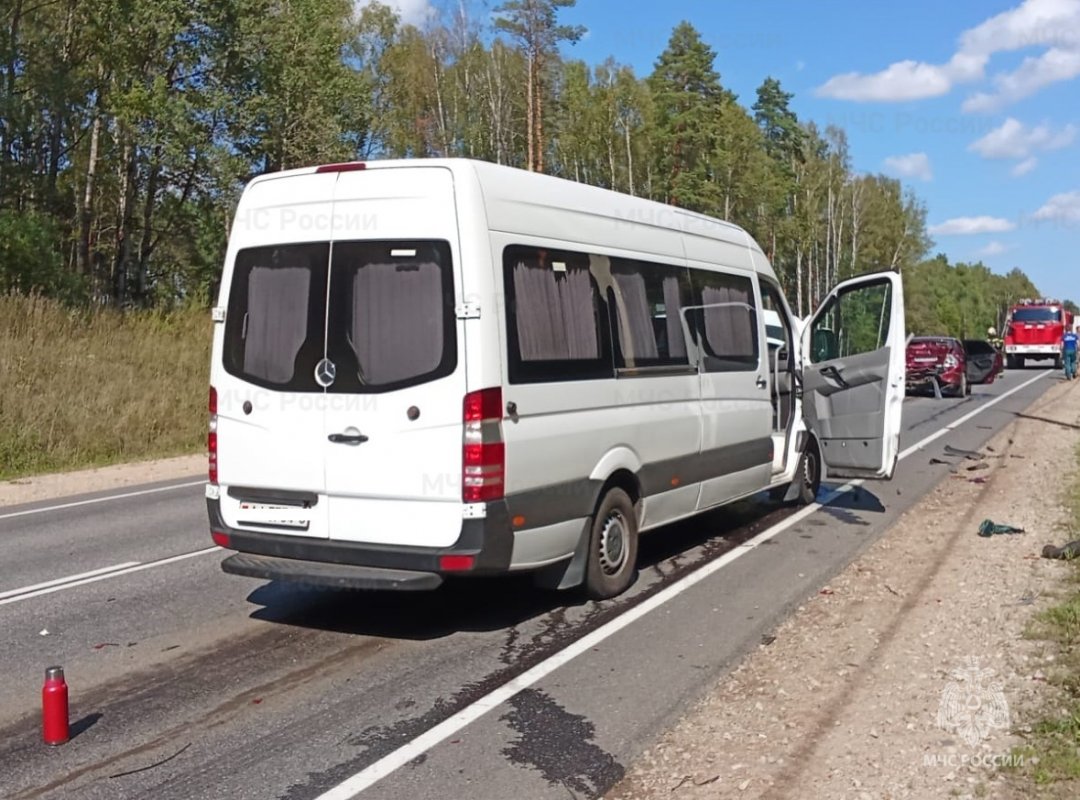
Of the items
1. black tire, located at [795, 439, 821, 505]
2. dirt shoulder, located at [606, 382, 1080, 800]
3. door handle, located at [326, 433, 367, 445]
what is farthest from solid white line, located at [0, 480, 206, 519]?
dirt shoulder, located at [606, 382, 1080, 800]

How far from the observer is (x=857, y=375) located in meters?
9.91

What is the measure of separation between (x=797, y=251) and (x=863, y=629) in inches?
2487

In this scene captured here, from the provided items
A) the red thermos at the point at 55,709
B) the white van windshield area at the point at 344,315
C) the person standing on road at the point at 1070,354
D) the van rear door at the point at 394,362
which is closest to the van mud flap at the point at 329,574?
the van rear door at the point at 394,362

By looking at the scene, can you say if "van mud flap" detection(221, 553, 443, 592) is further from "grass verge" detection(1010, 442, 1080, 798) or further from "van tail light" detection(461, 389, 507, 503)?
"grass verge" detection(1010, 442, 1080, 798)

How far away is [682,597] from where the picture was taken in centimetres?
719

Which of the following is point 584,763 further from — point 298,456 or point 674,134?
point 674,134

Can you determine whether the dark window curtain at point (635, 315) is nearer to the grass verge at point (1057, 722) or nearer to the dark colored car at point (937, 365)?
the grass verge at point (1057, 722)

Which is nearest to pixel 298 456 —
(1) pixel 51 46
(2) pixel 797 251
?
(1) pixel 51 46

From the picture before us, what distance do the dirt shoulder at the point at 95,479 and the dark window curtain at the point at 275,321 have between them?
306 inches

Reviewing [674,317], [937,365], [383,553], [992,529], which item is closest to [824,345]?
[992,529]

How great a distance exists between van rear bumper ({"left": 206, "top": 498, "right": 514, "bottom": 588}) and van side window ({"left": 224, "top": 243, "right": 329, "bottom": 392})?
0.96m

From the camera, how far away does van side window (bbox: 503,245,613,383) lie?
603cm

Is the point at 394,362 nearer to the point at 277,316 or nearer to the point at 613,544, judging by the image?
the point at 277,316

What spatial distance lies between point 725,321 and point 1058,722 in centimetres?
471
